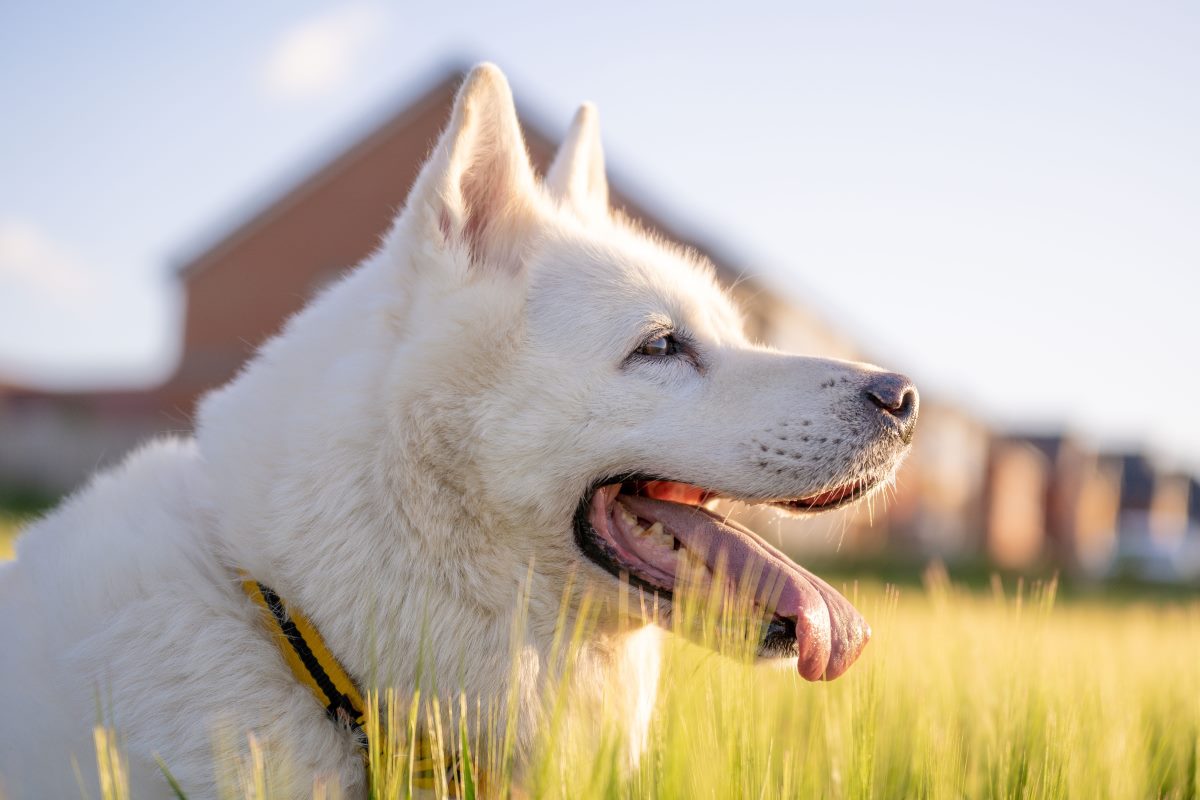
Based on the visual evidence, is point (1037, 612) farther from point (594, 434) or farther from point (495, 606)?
point (495, 606)

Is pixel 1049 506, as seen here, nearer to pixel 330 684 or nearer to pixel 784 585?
pixel 784 585

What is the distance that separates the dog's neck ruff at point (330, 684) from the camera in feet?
8.01

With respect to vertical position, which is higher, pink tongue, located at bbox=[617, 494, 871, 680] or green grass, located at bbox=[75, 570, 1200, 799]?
pink tongue, located at bbox=[617, 494, 871, 680]

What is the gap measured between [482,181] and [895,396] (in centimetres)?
136

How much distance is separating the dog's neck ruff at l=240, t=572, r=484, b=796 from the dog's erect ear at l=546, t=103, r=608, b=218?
6.12ft

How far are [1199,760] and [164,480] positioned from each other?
3.31 metres

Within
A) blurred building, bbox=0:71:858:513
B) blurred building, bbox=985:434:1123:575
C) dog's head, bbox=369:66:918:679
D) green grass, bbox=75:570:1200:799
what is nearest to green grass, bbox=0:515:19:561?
dog's head, bbox=369:66:918:679

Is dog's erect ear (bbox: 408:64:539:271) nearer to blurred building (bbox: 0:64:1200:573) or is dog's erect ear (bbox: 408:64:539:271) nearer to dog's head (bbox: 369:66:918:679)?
dog's head (bbox: 369:66:918:679)

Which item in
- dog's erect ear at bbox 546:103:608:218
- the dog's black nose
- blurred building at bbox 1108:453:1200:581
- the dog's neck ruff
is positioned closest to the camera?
the dog's neck ruff

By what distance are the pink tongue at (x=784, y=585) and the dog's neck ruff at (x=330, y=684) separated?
86cm

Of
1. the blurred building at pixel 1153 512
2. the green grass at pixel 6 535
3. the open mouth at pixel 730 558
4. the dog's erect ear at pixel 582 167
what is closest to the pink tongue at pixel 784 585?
the open mouth at pixel 730 558

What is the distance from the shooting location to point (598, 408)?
2.80 meters

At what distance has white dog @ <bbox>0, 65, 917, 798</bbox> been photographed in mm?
2457

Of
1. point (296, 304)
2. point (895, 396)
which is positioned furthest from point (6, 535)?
point (296, 304)
